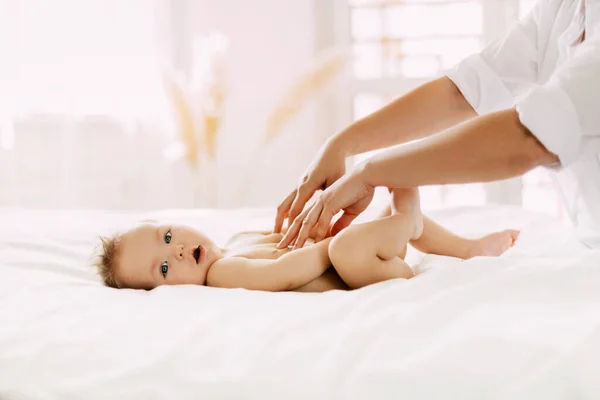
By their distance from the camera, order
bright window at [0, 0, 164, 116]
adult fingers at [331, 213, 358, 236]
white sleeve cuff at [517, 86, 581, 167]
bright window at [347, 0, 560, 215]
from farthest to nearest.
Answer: bright window at [347, 0, 560, 215]
bright window at [0, 0, 164, 116]
adult fingers at [331, 213, 358, 236]
white sleeve cuff at [517, 86, 581, 167]

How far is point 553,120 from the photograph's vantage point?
41.2 inches

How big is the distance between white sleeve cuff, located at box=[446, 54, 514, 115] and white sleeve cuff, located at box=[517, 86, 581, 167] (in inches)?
21.7

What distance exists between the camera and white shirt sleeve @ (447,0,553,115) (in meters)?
1.60

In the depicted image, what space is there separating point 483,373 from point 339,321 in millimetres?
233

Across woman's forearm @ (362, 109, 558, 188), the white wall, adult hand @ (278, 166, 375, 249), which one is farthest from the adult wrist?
the white wall

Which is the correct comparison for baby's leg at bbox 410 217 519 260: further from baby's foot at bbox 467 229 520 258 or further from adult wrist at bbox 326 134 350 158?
adult wrist at bbox 326 134 350 158

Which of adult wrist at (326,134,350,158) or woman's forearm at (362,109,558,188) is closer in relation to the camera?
woman's forearm at (362,109,558,188)

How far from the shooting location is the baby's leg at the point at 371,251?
1.24m

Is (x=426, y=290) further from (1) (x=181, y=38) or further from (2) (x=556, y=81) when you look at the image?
(1) (x=181, y=38)

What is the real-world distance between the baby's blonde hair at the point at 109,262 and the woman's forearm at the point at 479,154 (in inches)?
25.8

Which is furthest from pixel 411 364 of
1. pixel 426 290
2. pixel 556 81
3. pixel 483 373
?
pixel 556 81

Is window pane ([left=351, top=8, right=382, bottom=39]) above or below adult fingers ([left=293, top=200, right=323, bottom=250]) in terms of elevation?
above

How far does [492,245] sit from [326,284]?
0.42 metres

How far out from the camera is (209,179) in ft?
12.9
